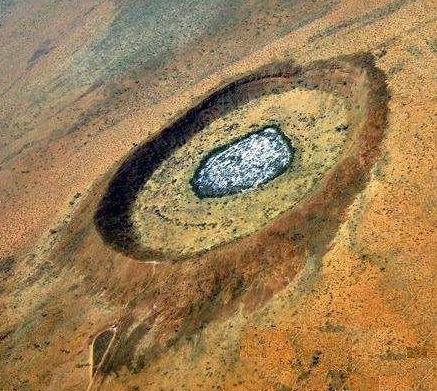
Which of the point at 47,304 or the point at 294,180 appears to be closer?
the point at 47,304

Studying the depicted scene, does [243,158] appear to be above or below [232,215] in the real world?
below

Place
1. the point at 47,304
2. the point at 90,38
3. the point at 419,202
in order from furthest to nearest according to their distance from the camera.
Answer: the point at 90,38
the point at 47,304
the point at 419,202

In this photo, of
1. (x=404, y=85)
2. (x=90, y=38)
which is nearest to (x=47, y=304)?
(x=404, y=85)

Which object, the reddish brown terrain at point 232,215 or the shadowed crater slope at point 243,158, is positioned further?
the shadowed crater slope at point 243,158

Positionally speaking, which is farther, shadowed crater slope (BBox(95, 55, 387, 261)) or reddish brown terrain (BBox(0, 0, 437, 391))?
shadowed crater slope (BBox(95, 55, 387, 261))

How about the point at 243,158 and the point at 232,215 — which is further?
the point at 243,158

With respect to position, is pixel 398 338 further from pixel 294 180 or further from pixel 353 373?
pixel 294 180

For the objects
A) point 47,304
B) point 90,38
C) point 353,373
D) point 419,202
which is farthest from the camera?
point 90,38

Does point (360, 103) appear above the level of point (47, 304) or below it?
below
